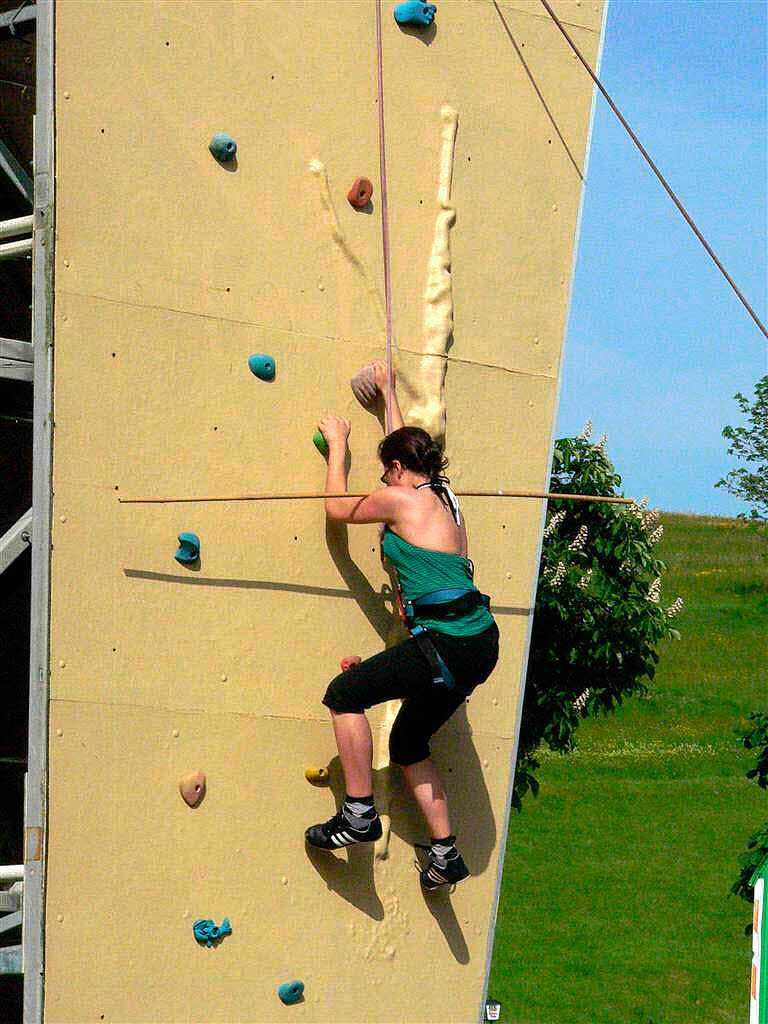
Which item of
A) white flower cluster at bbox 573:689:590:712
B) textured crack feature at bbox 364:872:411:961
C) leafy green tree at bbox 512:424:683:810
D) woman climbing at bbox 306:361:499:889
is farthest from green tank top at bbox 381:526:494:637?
white flower cluster at bbox 573:689:590:712

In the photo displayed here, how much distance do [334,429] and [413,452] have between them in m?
0.33

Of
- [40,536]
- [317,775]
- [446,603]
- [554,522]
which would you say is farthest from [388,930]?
[554,522]

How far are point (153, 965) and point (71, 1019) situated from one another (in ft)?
0.95

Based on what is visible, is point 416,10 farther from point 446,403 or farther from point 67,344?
point 67,344

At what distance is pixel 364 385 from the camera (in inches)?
193

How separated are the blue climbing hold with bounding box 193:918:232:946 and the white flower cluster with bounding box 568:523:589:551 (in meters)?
4.07

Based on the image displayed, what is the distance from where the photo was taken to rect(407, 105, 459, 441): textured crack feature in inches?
197

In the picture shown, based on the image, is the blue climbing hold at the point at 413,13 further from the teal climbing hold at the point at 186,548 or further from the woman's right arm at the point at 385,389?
the teal climbing hold at the point at 186,548

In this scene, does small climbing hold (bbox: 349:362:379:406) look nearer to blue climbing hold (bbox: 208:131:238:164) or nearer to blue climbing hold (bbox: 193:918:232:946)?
blue climbing hold (bbox: 208:131:238:164)

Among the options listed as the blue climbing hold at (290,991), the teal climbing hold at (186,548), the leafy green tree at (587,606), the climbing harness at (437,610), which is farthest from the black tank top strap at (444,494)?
the leafy green tree at (587,606)

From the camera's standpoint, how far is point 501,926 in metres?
15.5

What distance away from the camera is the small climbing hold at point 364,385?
16.0 ft

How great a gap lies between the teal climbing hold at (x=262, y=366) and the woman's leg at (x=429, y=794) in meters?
1.38

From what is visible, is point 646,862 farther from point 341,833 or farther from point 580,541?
point 341,833
